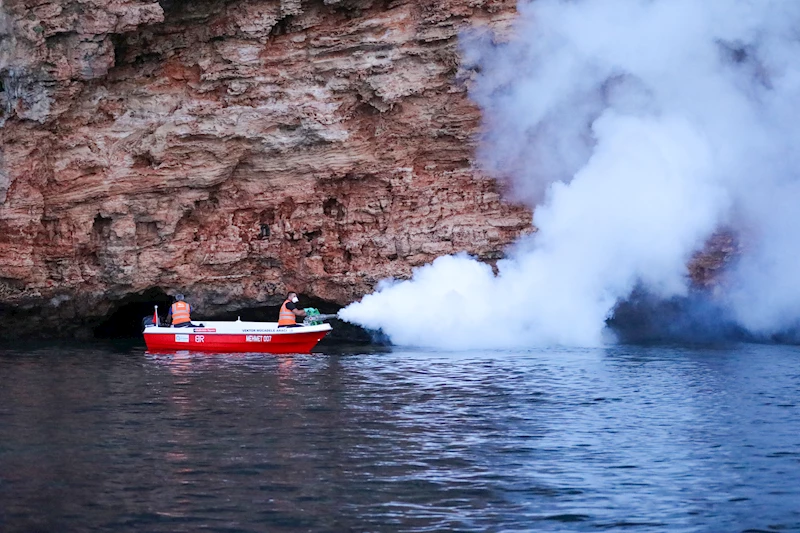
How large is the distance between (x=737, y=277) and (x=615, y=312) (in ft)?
9.68

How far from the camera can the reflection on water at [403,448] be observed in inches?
388

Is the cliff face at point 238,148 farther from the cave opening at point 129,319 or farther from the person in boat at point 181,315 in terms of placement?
the cave opening at point 129,319

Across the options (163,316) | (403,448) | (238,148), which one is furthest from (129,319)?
(403,448)

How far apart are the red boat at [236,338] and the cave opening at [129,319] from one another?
12.6 ft

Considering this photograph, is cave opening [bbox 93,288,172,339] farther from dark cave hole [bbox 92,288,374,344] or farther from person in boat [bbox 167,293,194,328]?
person in boat [bbox 167,293,194,328]

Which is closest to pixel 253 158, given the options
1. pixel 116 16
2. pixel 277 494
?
pixel 116 16

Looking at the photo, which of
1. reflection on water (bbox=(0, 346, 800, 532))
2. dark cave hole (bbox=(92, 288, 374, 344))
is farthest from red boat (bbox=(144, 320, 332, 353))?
reflection on water (bbox=(0, 346, 800, 532))

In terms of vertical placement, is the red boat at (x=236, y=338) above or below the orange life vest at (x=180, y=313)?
below

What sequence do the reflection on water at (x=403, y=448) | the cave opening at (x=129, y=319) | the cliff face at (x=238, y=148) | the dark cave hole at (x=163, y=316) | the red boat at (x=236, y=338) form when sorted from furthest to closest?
the cave opening at (x=129, y=319)
the dark cave hole at (x=163, y=316)
the cliff face at (x=238, y=148)
the red boat at (x=236, y=338)
the reflection on water at (x=403, y=448)

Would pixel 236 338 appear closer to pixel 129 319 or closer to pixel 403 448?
pixel 129 319

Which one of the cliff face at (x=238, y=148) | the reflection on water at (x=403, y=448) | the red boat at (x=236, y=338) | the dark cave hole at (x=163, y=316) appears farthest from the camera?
the dark cave hole at (x=163, y=316)

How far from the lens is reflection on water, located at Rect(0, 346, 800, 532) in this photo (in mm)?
9859

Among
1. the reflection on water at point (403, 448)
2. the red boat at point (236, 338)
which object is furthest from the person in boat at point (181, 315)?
the reflection on water at point (403, 448)

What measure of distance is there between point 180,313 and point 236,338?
1.52 meters
